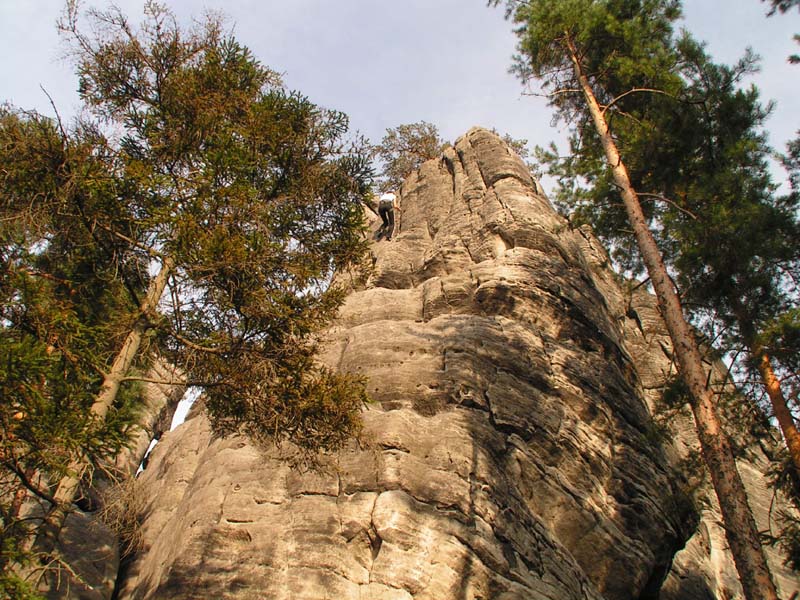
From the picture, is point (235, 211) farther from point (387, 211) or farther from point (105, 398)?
point (387, 211)

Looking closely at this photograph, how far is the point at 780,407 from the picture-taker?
42.7ft

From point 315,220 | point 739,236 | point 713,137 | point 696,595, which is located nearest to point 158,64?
point 315,220

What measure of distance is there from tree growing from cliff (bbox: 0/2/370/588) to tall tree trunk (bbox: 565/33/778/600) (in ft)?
20.2

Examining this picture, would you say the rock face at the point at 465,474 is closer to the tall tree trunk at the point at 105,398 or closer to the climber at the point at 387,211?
the tall tree trunk at the point at 105,398

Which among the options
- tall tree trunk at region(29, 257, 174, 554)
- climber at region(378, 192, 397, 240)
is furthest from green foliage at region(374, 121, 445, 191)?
tall tree trunk at region(29, 257, 174, 554)

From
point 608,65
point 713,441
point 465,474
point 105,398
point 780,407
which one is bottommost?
point 105,398

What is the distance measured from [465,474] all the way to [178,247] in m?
6.56

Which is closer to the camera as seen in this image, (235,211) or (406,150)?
(235,211)

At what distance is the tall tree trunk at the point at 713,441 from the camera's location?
948 centimetres

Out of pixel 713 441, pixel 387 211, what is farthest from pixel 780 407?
pixel 387 211

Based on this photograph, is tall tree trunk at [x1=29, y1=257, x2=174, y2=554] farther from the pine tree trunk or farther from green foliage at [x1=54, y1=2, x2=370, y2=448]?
the pine tree trunk

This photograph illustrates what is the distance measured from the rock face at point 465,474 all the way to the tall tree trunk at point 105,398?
9.69 feet

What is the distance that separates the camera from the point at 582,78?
19.0 metres

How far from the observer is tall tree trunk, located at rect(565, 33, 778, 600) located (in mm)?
9484
